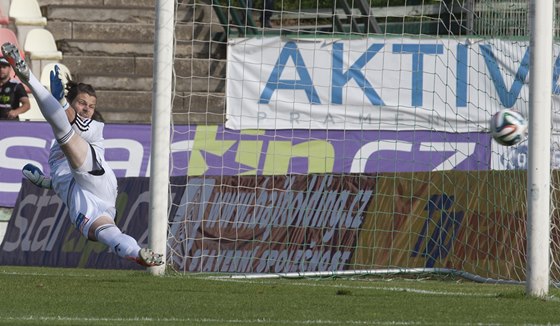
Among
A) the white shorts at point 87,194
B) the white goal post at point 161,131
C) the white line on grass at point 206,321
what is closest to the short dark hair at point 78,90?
the white shorts at point 87,194

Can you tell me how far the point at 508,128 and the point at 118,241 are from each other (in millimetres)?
3089

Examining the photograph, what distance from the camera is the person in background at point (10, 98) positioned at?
17.4m

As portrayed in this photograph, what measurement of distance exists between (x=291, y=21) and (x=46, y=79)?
5.91 metres

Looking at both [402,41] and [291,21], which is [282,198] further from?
[291,21]

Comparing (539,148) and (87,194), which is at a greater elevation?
(539,148)

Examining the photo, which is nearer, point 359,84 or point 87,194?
point 87,194

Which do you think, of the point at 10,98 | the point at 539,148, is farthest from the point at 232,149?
the point at 539,148

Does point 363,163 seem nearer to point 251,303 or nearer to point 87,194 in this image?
point 87,194

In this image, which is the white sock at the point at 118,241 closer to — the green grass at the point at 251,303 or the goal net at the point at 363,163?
the green grass at the point at 251,303

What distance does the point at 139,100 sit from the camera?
21219mm

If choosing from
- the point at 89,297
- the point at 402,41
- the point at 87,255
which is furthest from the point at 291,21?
the point at 89,297

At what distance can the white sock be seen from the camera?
962 cm

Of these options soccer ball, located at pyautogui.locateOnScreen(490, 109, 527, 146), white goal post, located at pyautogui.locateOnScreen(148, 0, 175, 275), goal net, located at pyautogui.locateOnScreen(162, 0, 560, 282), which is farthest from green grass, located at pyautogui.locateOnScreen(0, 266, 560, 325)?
goal net, located at pyautogui.locateOnScreen(162, 0, 560, 282)

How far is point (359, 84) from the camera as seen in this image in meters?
18.0
